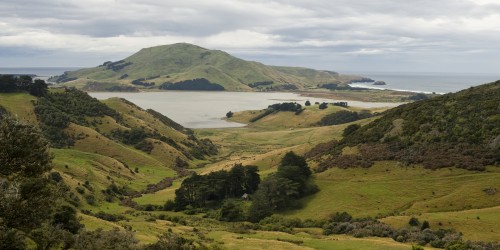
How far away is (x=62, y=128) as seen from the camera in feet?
464

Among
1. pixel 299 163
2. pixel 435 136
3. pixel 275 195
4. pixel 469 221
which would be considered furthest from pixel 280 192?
pixel 435 136

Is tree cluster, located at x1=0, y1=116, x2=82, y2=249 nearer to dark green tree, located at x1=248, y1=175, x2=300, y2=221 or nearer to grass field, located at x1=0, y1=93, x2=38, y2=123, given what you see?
dark green tree, located at x1=248, y1=175, x2=300, y2=221

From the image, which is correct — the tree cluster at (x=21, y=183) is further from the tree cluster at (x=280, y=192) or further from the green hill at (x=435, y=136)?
the green hill at (x=435, y=136)

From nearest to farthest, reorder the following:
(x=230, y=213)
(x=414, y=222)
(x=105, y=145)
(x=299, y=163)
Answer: (x=414, y=222)
(x=230, y=213)
(x=299, y=163)
(x=105, y=145)

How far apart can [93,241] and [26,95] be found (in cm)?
14704

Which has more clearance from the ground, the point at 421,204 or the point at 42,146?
the point at 42,146

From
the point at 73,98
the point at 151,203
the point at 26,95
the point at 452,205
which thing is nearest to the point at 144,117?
the point at 73,98

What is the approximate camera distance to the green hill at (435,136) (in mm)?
79000

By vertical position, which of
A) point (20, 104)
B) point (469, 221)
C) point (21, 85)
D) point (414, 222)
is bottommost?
point (414, 222)

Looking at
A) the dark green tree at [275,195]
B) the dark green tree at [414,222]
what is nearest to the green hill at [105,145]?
the dark green tree at [275,195]

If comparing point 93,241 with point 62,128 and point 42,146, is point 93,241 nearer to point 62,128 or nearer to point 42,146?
point 42,146

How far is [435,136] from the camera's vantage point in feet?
286

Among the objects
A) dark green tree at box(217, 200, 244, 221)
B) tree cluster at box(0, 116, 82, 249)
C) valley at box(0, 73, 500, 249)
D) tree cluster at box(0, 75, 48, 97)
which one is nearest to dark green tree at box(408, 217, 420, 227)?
valley at box(0, 73, 500, 249)

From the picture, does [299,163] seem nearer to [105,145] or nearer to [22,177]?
[22,177]
